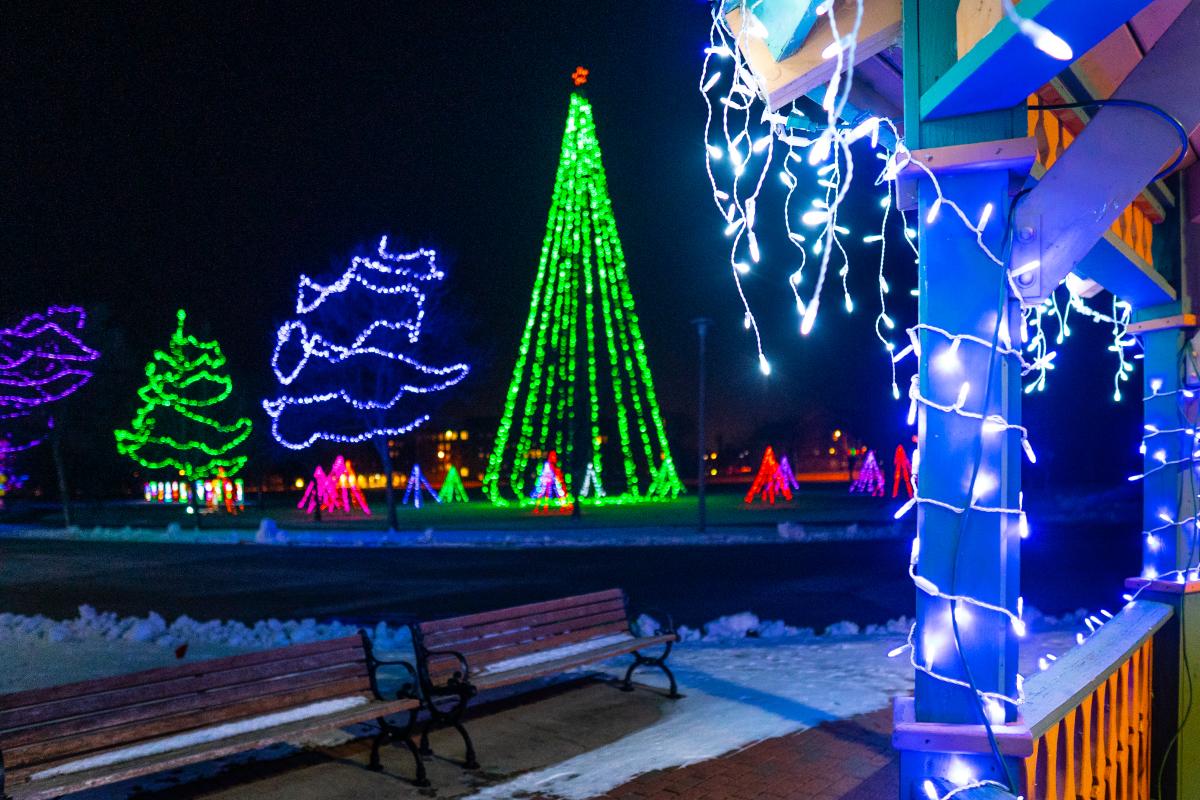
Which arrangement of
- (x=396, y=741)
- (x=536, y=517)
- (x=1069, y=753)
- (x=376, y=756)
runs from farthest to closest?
(x=536, y=517)
(x=396, y=741)
(x=376, y=756)
(x=1069, y=753)

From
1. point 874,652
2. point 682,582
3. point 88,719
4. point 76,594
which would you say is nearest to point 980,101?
point 88,719

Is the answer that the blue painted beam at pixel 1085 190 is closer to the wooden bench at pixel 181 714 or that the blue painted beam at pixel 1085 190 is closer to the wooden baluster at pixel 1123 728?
the wooden baluster at pixel 1123 728

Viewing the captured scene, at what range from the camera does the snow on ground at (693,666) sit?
5328 millimetres

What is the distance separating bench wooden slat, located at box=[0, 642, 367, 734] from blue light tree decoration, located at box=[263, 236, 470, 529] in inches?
834

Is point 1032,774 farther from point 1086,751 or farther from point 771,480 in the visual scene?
point 771,480

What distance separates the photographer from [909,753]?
2.55 m

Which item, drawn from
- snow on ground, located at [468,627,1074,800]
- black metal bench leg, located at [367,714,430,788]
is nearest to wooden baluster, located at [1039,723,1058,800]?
snow on ground, located at [468,627,1074,800]

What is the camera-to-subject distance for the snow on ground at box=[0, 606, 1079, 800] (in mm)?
5328

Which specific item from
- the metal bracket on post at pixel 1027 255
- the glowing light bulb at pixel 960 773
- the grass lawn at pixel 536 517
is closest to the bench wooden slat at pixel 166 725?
the glowing light bulb at pixel 960 773

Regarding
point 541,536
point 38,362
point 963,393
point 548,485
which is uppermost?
point 38,362

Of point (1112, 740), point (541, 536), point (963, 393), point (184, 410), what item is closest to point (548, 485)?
point (541, 536)

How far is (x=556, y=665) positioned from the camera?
20.3 feet

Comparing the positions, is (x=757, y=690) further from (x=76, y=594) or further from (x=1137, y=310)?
(x=76, y=594)

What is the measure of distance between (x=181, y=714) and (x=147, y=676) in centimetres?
26
